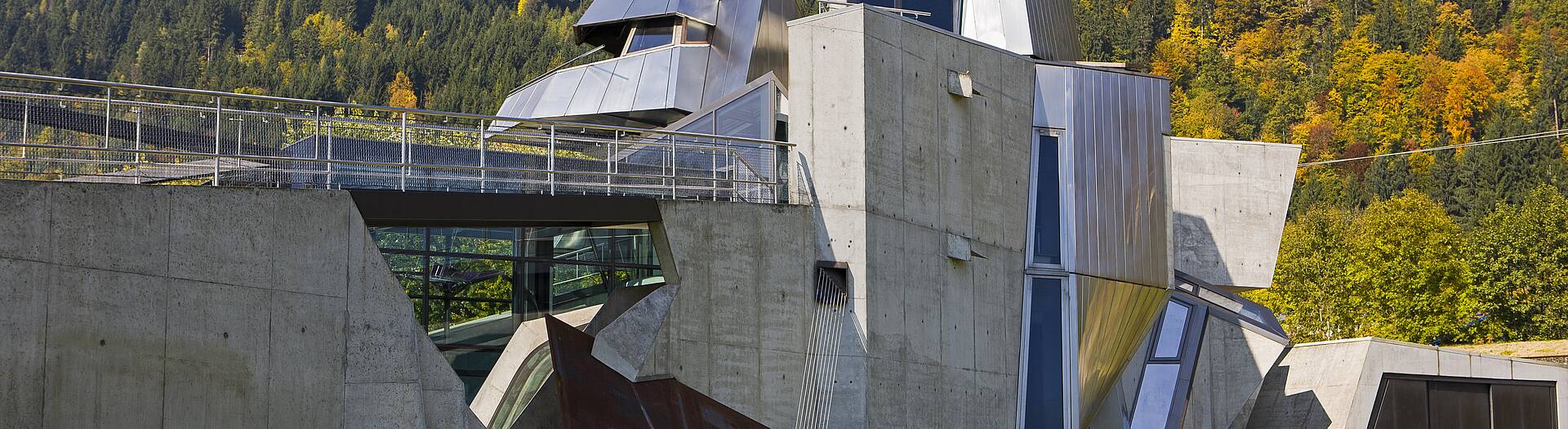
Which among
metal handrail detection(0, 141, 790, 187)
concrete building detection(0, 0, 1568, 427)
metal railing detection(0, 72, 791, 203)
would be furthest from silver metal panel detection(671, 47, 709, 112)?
metal handrail detection(0, 141, 790, 187)

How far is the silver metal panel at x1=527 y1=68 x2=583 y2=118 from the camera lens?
28.2 m

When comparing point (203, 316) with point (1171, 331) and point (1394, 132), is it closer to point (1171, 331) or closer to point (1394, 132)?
point (1171, 331)

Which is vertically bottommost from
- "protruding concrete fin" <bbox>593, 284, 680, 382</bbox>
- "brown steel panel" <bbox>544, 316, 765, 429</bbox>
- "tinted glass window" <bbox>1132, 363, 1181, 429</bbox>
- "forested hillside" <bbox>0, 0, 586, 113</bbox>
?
"tinted glass window" <bbox>1132, 363, 1181, 429</bbox>

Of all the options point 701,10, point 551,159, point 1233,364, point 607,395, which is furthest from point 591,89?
point 1233,364

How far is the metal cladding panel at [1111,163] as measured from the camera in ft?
75.2

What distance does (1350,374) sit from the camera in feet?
93.7

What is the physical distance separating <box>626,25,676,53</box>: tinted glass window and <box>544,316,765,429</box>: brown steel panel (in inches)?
476

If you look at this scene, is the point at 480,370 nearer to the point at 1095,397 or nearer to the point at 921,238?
the point at 921,238

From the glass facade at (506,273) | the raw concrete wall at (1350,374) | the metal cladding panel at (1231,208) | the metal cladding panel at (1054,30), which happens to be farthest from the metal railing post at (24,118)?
the raw concrete wall at (1350,374)

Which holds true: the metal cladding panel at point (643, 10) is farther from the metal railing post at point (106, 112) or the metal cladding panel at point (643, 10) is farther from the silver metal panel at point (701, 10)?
the metal railing post at point (106, 112)

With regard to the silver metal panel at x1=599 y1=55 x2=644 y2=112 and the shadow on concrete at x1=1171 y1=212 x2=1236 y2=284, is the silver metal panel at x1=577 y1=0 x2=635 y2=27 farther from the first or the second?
the shadow on concrete at x1=1171 y1=212 x2=1236 y2=284

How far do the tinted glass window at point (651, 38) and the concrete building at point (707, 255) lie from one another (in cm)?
7

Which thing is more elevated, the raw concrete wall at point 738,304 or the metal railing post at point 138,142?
the metal railing post at point 138,142

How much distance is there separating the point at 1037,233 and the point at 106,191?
1407 cm
